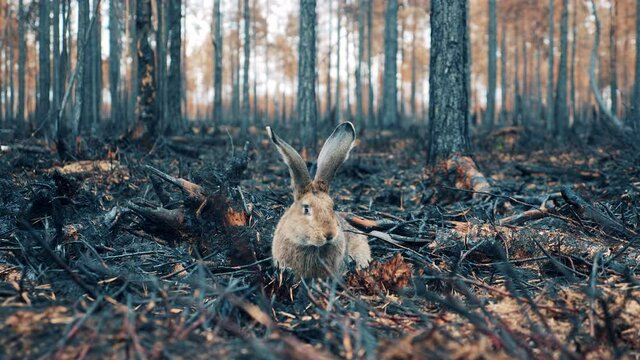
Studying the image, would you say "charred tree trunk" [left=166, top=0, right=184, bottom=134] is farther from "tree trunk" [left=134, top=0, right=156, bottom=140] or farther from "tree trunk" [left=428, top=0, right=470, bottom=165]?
"tree trunk" [left=428, top=0, right=470, bottom=165]

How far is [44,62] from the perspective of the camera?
17859 millimetres

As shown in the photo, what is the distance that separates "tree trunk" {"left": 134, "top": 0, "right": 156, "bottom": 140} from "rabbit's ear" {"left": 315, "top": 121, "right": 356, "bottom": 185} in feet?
22.5

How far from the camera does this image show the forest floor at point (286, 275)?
1.85m

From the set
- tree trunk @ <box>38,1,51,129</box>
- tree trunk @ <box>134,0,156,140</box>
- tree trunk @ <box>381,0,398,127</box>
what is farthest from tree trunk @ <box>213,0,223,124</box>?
tree trunk @ <box>134,0,156,140</box>

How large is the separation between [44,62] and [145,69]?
10.1 metres

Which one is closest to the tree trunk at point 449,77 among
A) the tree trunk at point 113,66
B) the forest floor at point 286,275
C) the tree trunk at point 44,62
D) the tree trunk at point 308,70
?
the forest floor at point 286,275

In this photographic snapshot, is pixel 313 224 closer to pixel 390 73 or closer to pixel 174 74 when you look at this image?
pixel 174 74

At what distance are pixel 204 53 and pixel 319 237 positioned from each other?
5642 cm

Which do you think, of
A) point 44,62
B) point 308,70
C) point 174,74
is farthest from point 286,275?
point 44,62

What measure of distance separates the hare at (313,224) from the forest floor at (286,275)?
0.20m

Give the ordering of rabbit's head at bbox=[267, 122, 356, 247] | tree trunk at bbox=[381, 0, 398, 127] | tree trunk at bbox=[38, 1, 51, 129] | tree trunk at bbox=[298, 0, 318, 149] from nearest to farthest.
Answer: rabbit's head at bbox=[267, 122, 356, 247], tree trunk at bbox=[298, 0, 318, 149], tree trunk at bbox=[38, 1, 51, 129], tree trunk at bbox=[381, 0, 398, 127]

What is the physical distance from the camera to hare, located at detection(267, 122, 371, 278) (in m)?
3.25

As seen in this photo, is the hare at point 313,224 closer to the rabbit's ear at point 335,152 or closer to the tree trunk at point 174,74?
the rabbit's ear at point 335,152

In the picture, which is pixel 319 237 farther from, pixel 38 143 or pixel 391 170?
pixel 38 143
